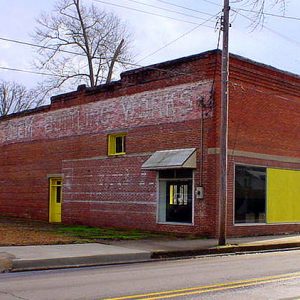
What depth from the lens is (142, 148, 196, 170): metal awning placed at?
73.5 ft

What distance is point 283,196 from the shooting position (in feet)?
84.6

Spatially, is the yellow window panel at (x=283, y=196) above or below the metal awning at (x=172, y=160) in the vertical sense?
below

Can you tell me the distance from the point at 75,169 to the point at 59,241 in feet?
36.9

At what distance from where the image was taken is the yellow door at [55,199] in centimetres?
3131

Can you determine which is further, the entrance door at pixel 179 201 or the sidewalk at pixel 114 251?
the entrance door at pixel 179 201

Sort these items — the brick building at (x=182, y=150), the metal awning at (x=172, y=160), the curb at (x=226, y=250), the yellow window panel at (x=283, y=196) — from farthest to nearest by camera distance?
the yellow window panel at (x=283, y=196) → the brick building at (x=182, y=150) → the metal awning at (x=172, y=160) → the curb at (x=226, y=250)

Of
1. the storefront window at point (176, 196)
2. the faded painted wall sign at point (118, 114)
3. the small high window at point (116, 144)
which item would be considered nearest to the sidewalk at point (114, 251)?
the storefront window at point (176, 196)

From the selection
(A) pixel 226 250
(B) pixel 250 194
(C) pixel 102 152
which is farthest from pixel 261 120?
(C) pixel 102 152

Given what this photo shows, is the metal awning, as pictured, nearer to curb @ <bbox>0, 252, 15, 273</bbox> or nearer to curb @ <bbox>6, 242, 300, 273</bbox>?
curb @ <bbox>6, 242, 300, 273</bbox>

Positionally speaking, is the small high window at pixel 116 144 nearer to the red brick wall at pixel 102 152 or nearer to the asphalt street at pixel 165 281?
the red brick wall at pixel 102 152

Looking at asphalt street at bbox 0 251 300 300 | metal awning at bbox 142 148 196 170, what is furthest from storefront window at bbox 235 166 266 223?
asphalt street at bbox 0 251 300 300

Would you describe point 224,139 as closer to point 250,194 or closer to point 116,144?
point 250,194

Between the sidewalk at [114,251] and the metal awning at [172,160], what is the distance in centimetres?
331

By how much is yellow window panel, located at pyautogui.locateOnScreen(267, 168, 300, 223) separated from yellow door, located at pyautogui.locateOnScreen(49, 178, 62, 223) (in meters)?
12.2
